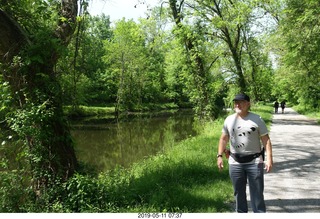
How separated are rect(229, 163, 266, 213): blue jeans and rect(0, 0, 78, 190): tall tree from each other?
132 inches

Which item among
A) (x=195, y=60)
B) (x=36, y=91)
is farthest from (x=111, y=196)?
(x=195, y=60)

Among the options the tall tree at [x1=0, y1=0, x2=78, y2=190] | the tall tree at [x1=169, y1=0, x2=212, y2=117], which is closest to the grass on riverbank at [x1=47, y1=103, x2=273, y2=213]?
the tall tree at [x1=0, y1=0, x2=78, y2=190]

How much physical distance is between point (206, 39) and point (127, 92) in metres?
21.2

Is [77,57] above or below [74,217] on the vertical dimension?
above

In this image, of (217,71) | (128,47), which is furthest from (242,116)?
(128,47)

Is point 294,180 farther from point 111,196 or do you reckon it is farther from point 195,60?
point 195,60

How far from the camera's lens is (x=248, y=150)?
506 centimetres

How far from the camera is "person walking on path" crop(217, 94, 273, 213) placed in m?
5.04

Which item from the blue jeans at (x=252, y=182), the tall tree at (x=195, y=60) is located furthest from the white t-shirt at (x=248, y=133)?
the tall tree at (x=195, y=60)

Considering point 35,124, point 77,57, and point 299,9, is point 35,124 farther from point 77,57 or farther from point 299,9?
point 299,9

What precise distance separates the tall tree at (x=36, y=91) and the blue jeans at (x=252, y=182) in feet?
11.0

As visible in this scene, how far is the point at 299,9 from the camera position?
19.3m

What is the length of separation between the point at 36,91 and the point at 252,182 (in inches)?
164

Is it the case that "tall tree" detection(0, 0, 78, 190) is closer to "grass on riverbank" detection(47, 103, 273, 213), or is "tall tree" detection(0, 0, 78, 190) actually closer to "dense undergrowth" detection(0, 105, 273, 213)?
"dense undergrowth" detection(0, 105, 273, 213)
